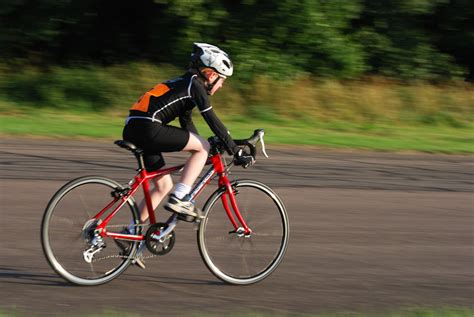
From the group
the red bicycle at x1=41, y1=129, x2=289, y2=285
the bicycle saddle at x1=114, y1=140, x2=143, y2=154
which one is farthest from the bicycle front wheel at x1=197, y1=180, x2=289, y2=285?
the bicycle saddle at x1=114, y1=140, x2=143, y2=154

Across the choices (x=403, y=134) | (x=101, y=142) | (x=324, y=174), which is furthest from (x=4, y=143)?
(x=403, y=134)

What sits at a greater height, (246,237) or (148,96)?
(148,96)

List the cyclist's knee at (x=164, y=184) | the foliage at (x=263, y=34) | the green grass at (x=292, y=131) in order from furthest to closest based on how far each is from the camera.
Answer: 1. the foliage at (x=263, y=34)
2. the green grass at (x=292, y=131)
3. the cyclist's knee at (x=164, y=184)

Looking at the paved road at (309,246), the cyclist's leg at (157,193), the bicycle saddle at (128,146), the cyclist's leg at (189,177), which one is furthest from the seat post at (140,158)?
the paved road at (309,246)

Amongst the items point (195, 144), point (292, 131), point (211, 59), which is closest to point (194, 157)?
point (195, 144)

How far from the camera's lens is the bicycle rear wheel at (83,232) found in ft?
20.1

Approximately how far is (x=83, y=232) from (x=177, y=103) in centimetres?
110

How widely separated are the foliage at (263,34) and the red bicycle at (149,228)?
14763mm

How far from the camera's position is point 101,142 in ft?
48.1

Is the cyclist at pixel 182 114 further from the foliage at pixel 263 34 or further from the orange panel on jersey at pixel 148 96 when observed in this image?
the foliage at pixel 263 34

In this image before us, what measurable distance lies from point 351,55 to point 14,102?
8.15 m

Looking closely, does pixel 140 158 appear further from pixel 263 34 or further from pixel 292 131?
pixel 263 34

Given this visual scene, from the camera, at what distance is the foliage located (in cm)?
2158

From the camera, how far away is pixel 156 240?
6336 mm
